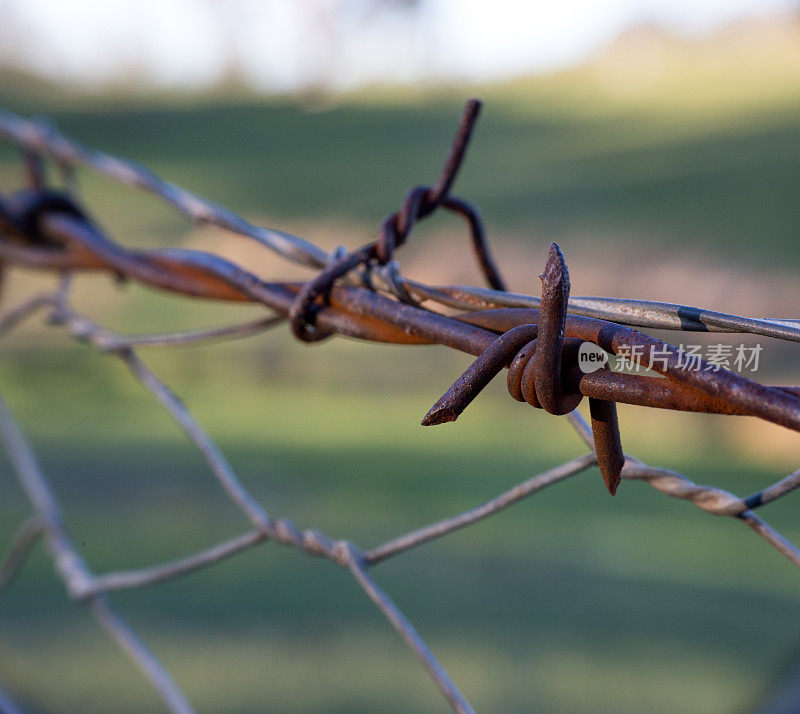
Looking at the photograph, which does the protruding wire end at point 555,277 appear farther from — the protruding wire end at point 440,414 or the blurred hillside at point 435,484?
the blurred hillside at point 435,484

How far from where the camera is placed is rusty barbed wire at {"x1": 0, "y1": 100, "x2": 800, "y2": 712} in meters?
0.31

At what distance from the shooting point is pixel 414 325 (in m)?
0.42

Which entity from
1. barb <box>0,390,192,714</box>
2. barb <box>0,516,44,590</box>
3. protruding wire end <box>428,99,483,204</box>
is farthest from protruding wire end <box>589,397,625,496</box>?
barb <box>0,516,44,590</box>

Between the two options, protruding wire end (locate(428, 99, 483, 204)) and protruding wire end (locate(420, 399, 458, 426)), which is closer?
protruding wire end (locate(420, 399, 458, 426))

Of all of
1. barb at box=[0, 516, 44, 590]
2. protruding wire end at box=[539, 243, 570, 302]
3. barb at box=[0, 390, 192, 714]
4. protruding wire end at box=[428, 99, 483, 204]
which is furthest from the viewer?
barb at box=[0, 516, 44, 590]

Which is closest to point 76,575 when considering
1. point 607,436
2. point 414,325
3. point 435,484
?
point 414,325

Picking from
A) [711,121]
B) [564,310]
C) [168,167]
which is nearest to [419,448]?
Result: [564,310]

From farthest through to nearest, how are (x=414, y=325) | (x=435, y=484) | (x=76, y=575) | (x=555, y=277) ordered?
(x=435, y=484), (x=76, y=575), (x=414, y=325), (x=555, y=277)

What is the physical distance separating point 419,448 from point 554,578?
87 cm

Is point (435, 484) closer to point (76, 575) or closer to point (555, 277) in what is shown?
point (76, 575)

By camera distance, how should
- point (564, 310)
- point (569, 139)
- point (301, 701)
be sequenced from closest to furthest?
point (564, 310) < point (301, 701) < point (569, 139)

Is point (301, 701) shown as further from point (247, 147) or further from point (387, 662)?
point (247, 147)

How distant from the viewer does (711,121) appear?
5.92m

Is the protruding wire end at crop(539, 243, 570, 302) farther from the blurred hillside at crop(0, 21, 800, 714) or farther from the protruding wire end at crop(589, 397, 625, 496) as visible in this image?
the blurred hillside at crop(0, 21, 800, 714)
